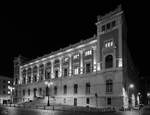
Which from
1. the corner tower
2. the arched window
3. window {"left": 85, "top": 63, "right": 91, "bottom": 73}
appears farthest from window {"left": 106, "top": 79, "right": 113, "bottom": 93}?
window {"left": 85, "top": 63, "right": 91, "bottom": 73}

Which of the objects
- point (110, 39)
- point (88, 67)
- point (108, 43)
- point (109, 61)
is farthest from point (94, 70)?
point (110, 39)

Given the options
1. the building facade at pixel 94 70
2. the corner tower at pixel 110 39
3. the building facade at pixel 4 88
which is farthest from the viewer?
the building facade at pixel 4 88

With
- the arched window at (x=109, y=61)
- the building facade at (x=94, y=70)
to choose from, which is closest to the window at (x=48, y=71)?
the building facade at (x=94, y=70)

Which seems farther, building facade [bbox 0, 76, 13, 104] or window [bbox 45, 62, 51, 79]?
building facade [bbox 0, 76, 13, 104]

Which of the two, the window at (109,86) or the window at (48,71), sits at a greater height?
the window at (48,71)

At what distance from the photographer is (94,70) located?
60844 mm

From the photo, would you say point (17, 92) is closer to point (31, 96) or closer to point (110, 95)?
point (31, 96)

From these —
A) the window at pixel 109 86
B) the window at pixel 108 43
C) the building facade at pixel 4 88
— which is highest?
the window at pixel 108 43

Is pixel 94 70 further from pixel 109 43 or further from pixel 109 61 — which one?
pixel 109 43

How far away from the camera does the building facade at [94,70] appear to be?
5425cm

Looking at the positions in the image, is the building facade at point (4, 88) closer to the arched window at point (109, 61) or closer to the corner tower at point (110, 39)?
the corner tower at point (110, 39)

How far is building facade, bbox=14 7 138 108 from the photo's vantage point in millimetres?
54250

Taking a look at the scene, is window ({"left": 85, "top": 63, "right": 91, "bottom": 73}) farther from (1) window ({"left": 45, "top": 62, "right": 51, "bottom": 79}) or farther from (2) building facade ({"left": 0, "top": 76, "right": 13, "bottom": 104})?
(2) building facade ({"left": 0, "top": 76, "right": 13, "bottom": 104})

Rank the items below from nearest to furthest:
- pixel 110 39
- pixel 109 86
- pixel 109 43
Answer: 1. pixel 109 86
2. pixel 110 39
3. pixel 109 43
